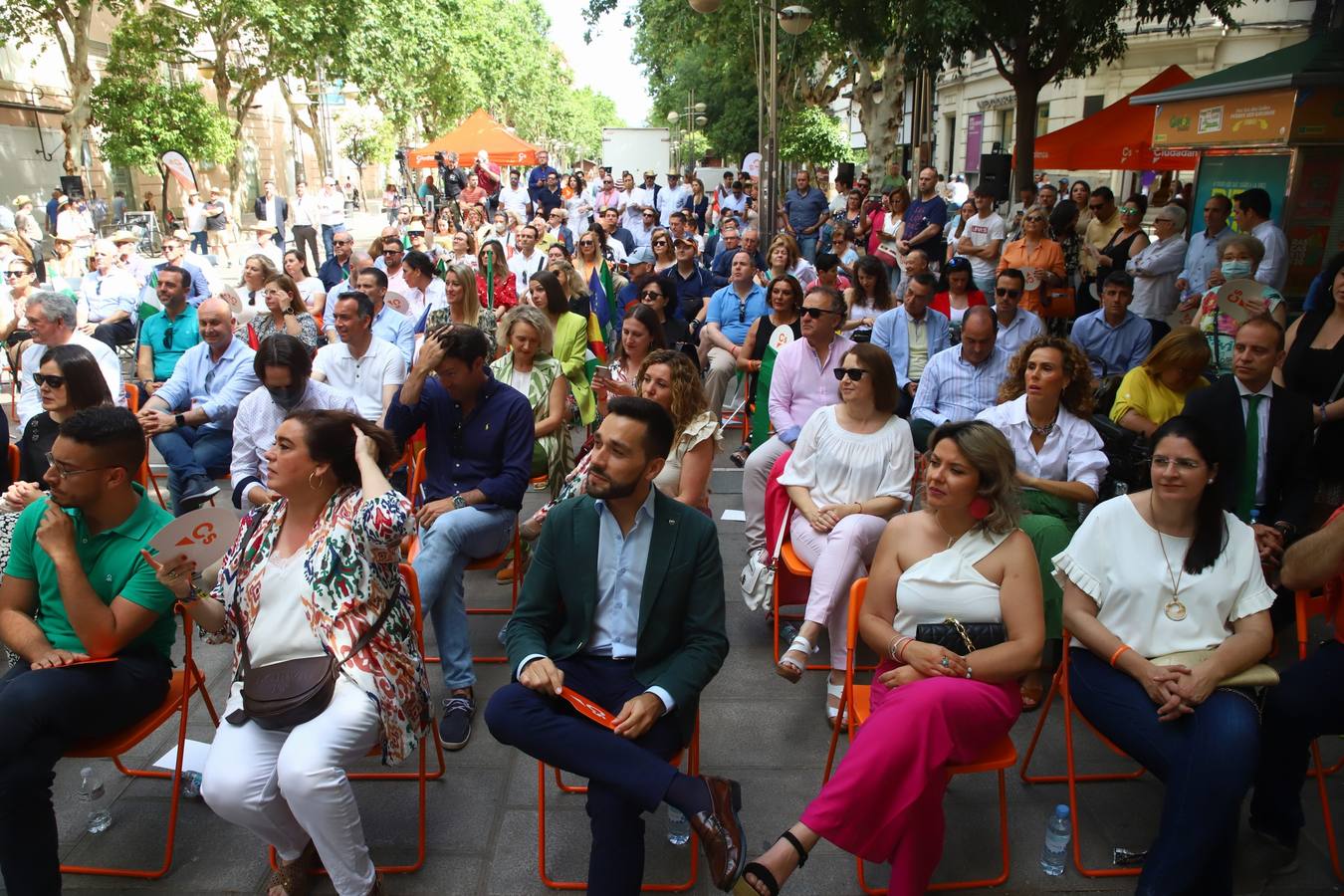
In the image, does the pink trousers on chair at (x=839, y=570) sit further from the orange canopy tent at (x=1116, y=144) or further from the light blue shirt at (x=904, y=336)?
the orange canopy tent at (x=1116, y=144)

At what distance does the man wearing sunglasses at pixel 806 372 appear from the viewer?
5.18 m

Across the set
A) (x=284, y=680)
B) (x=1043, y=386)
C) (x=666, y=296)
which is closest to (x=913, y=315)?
(x=666, y=296)

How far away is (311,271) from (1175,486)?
21.3 m

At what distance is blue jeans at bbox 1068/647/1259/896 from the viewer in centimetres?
268

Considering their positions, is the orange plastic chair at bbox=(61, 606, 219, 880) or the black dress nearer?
the orange plastic chair at bbox=(61, 606, 219, 880)

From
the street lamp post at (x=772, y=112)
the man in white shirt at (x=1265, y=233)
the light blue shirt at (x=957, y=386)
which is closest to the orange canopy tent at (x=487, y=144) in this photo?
the street lamp post at (x=772, y=112)

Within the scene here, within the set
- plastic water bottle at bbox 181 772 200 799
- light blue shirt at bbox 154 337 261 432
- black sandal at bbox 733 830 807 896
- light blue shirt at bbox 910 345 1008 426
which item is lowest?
plastic water bottle at bbox 181 772 200 799

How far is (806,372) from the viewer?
530 cm

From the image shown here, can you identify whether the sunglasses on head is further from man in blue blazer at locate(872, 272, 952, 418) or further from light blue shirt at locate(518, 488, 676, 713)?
man in blue blazer at locate(872, 272, 952, 418)

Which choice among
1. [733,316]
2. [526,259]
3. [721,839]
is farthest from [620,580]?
[526,259]

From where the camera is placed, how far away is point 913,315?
6516 millimetres

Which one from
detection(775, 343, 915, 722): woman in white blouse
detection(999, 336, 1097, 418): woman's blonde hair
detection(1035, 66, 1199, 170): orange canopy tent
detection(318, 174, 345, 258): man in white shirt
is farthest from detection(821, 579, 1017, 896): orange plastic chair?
detection(318, 174, 345, 258): man in white shirt

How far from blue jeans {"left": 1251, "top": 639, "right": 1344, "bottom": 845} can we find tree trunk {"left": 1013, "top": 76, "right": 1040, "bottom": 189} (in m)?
10.9

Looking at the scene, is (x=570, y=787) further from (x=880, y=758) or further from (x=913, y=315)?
(x=913, y=315)
